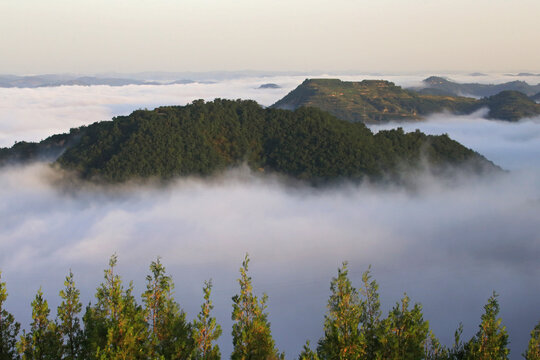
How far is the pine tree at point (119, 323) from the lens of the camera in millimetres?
29542

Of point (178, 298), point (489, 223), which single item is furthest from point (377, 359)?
point (489, 223)

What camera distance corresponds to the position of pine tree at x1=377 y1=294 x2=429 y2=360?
3003 cm

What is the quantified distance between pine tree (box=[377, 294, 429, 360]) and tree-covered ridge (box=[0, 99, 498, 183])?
326 ft

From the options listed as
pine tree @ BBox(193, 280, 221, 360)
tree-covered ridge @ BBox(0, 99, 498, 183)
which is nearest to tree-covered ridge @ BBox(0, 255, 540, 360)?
pine tree @ BBox(193, 280, 221, 360)

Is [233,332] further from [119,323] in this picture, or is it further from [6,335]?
[6,335]

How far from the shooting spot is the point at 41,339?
33.1 metres

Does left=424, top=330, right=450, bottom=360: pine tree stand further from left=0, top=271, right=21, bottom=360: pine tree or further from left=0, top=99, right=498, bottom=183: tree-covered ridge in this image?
left=0, top=99, right=498, bottom=183: tree-covered ridge

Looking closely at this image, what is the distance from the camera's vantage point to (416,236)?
434ft

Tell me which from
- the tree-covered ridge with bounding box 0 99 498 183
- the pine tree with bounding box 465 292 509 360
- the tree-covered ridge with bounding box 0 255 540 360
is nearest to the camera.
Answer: the pine tree with bounding box 465 292 509 360

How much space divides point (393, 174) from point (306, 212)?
2489 cm

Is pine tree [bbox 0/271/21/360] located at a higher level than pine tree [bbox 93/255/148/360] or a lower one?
lower

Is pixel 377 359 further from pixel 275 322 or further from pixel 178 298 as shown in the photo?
pixel 178 298

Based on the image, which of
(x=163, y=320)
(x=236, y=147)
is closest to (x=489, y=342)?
(x=163, y=320)

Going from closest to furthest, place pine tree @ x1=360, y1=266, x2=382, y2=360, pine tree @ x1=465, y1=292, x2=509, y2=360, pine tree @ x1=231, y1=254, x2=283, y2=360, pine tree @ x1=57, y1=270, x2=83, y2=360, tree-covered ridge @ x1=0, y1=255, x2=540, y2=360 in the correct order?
pine tree @ x1=465, y1=292, x2=509, y2=360 < tree-covered ridge @ x1=0, y1=255, x2=540, y2=360 < pine tree @ x1=231, y1=254, x2=283, y2=360 < pine tree @ x1=360, y1=266, x2=382, y2=360 < pine tree @ x1=57, y1=270, x2=83, y2=360
